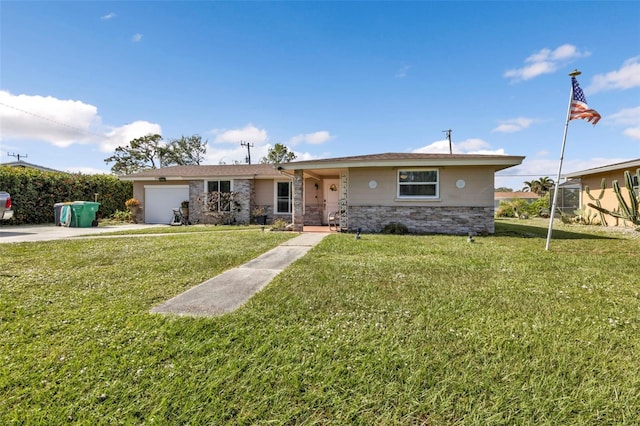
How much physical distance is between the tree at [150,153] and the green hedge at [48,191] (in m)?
21.7

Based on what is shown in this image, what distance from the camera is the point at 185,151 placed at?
4050 cm

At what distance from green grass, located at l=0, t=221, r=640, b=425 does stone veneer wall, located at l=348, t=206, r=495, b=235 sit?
20.5ft

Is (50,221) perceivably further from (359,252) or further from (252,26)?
(359,252)

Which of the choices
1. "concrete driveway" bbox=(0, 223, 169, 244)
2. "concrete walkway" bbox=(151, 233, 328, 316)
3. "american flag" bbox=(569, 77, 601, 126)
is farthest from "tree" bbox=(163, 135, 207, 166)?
"american flag" bbox=(569, 77, 601, 126)

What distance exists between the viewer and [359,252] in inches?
280

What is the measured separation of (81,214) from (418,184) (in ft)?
50.9

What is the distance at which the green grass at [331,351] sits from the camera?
1.92 meters

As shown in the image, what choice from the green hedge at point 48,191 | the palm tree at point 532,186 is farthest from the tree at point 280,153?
the palm tree at point 532,186

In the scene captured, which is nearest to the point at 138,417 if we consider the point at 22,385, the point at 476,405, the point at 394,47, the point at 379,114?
the point at 22,385

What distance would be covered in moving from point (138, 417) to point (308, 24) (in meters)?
13.3

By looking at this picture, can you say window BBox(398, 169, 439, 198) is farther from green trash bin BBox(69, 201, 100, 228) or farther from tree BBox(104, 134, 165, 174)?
tree BBox(104, 134, 165, 174)

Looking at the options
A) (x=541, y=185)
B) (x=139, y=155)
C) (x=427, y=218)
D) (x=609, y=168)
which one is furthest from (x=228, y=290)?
(x=541, y=185)

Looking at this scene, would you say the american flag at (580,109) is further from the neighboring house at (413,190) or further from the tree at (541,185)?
the tree at (541,185)

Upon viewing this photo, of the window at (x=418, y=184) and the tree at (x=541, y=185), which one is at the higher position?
the tree at (x=541, y=185)
